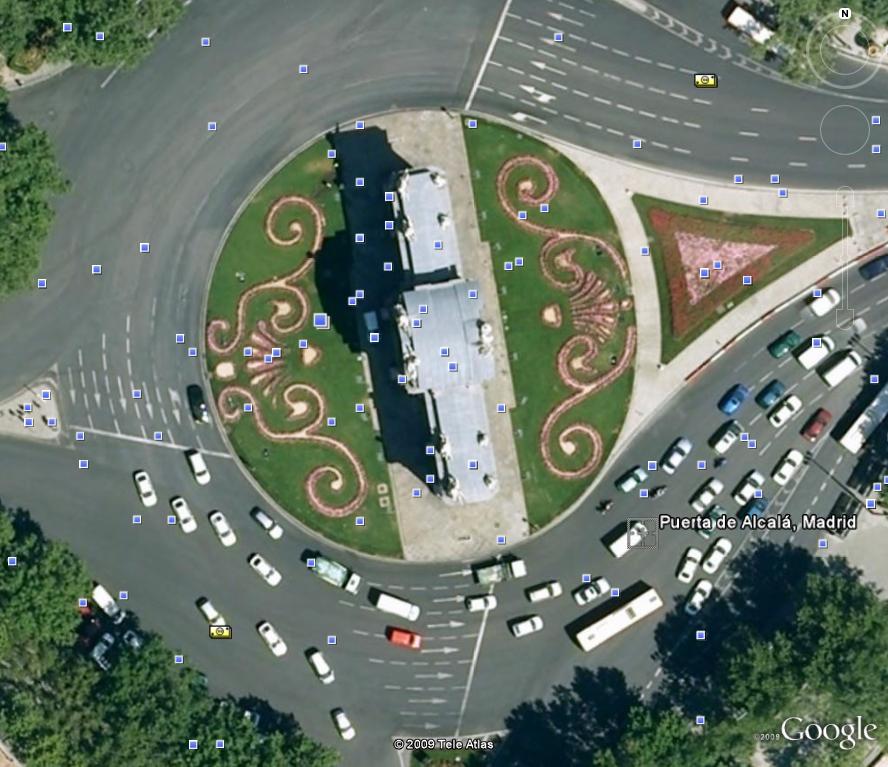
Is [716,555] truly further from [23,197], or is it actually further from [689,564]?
[23,197]

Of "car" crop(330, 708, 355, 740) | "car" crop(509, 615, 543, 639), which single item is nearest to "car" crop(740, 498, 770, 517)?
"car" crop(509, 615, 543, 639)

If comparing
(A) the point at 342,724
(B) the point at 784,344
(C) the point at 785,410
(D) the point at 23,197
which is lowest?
(A) the point at 342,724

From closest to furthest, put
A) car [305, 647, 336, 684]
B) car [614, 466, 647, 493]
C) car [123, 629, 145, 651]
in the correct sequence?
car [123, 629, 145, 651] < car [305, 647, 336, 684] < car [614, 466, 647, 493]

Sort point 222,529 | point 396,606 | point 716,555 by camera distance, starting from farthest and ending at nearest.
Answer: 1. point 716,555
2. point 222,529
3. point 396,606

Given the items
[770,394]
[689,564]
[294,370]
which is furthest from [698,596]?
[294,370]

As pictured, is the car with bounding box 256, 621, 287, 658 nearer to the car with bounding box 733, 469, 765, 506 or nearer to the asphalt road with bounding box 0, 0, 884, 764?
the asphalt road with bounding box 0, 0, 884, 764

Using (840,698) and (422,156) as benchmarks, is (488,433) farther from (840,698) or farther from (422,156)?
(840,698)

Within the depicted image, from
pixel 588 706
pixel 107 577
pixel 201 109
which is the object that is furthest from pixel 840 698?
pixel 201 109
